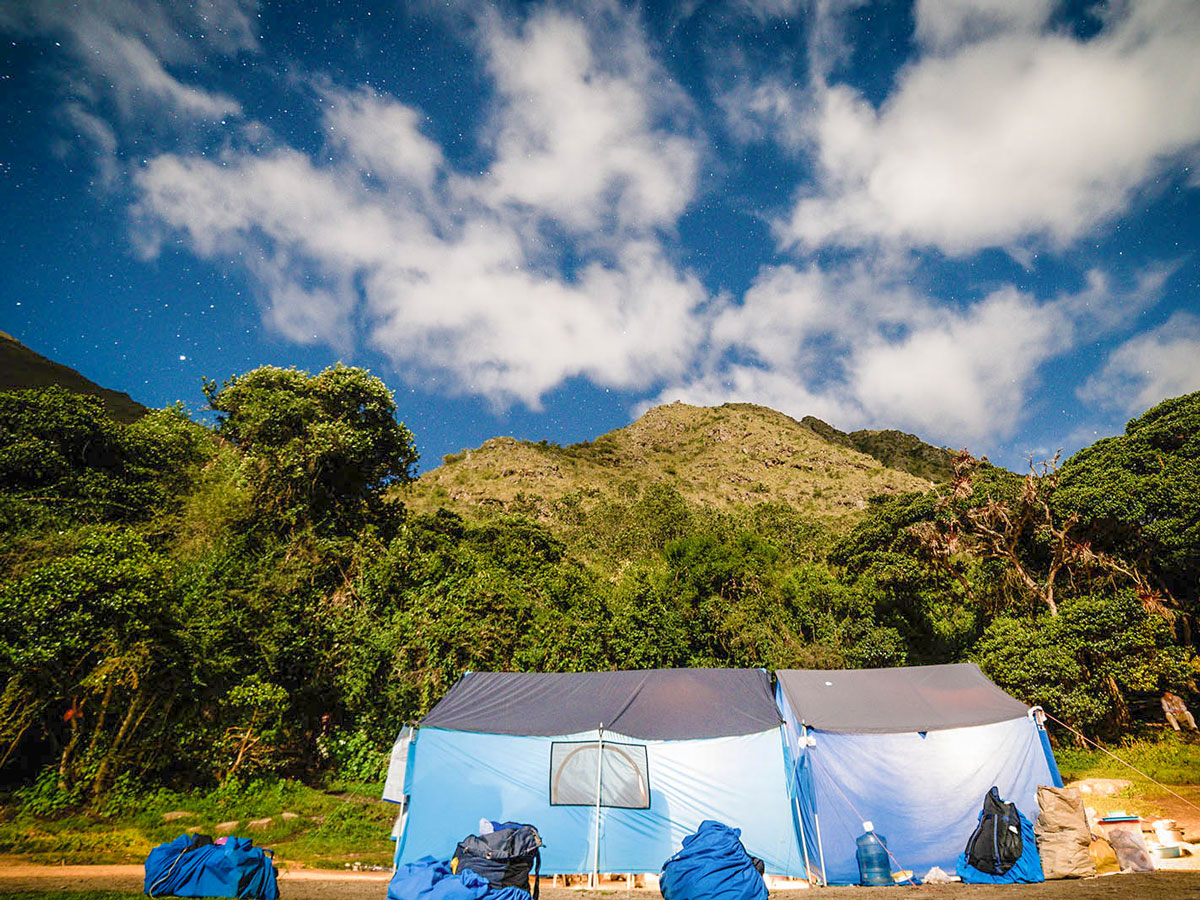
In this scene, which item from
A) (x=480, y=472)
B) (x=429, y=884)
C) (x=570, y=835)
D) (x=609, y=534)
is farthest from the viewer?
(x=480, y=472)

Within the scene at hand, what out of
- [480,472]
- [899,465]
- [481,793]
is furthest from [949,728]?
[899,465]

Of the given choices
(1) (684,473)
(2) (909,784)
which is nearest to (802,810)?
(2) (909,784)

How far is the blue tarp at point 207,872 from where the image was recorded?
524cm

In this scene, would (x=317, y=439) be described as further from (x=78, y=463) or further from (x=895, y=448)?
(x=895, y=448)

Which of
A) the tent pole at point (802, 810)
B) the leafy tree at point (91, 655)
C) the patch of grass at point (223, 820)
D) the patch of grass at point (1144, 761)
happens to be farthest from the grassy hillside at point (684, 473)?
the tent pole at point (802, 810)

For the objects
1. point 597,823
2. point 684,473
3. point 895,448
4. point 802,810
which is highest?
point 895,448

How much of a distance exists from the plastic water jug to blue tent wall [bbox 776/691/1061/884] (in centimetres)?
9

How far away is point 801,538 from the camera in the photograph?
29281mm

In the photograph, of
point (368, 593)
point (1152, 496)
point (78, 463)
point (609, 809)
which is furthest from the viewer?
point (368, 593)

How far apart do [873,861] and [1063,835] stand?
217cm

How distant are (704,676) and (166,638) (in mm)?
9471

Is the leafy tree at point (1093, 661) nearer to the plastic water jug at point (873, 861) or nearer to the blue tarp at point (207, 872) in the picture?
the plastic water jug at point (873, 861)

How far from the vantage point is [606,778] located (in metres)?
7.09

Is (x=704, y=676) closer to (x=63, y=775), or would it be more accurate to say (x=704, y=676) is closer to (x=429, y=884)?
(x=429, y=884)
